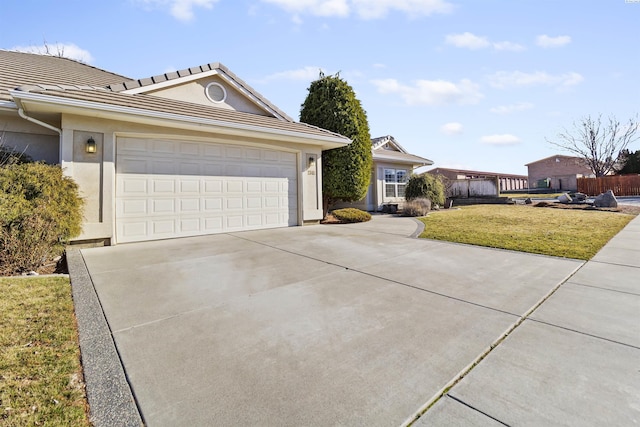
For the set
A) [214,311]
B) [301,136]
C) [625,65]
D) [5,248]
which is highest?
[625,65]

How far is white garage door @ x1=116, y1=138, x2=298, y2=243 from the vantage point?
7.02 metres

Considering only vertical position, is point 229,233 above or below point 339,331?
above

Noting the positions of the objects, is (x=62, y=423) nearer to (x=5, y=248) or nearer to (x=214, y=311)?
(x=214, y=311)

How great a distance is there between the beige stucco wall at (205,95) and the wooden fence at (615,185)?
105 feet

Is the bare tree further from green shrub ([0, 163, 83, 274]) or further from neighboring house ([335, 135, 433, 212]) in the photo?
green shrub ([0, 163, 83, 274])

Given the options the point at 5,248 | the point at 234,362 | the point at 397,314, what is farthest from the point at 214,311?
the point at 5,248

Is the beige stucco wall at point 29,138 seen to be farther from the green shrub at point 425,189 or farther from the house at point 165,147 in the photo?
the green shrub at point 425,189

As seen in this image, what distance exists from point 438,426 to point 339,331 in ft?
3.84

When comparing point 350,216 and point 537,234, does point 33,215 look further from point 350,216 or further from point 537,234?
point 537,234

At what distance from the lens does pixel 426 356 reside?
2242mm

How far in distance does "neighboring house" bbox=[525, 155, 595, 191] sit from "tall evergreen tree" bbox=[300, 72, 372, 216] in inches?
1441

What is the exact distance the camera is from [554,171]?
43500 mm

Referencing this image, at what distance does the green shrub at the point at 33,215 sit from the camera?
14.8ft

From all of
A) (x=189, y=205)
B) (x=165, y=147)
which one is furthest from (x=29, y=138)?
(x=189, y=205)
